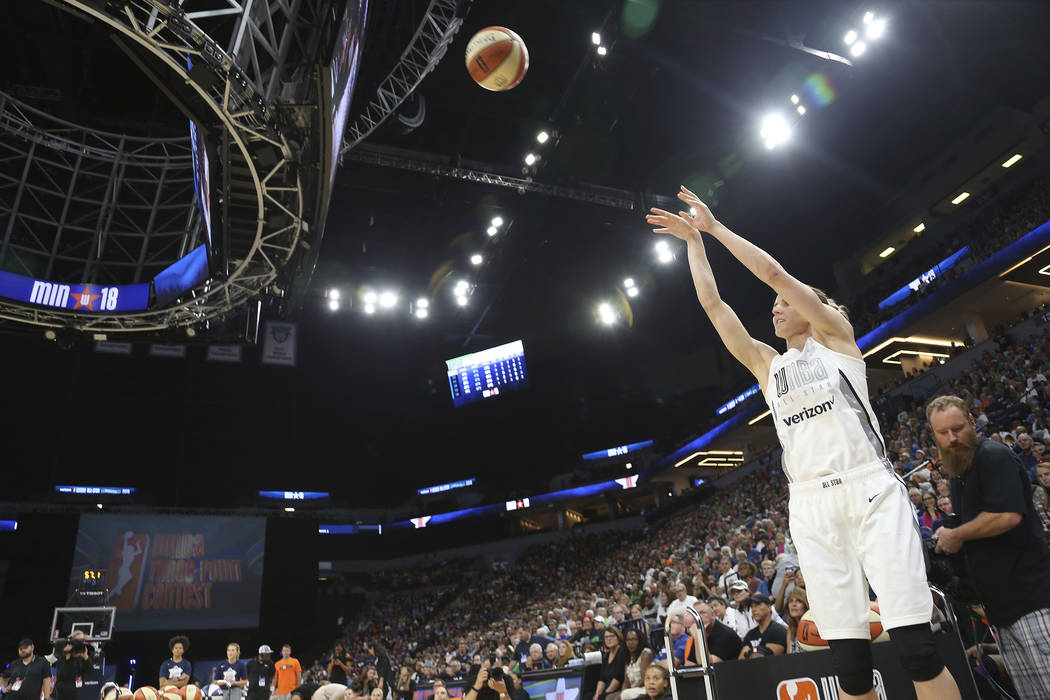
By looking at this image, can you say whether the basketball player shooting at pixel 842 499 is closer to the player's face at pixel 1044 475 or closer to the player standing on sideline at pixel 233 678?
the player's face at pixel 1044 475

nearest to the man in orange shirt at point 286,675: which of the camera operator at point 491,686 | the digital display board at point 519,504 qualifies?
the camera operator at point 491,686

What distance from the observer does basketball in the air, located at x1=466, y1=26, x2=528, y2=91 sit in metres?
7.56

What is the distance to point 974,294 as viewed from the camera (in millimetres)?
19484

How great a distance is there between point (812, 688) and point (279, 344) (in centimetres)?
2206

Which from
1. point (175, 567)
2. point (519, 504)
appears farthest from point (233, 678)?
point (519, 504)

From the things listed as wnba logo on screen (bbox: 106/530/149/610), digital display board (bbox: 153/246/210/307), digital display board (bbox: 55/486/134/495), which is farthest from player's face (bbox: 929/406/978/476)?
digital display board (bbox: 55/486/134/495)

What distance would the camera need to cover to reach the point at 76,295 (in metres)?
11.9

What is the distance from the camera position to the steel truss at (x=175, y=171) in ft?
24.9

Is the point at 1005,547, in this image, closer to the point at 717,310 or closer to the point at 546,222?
the point at 717,310

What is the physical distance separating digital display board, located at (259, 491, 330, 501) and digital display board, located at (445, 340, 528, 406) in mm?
7782

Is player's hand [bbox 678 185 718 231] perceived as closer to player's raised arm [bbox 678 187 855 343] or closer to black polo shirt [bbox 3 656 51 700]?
player's raised arm [bbox 678 187 855 343]

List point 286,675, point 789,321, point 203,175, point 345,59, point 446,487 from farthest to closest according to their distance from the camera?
1. point 446,487
2. point 286,675
3. point 203,175
4. point 345,59
5. point 789,321

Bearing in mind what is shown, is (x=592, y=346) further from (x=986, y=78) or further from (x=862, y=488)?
(x=862, y=488)

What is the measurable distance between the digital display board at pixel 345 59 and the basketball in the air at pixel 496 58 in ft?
5.29
